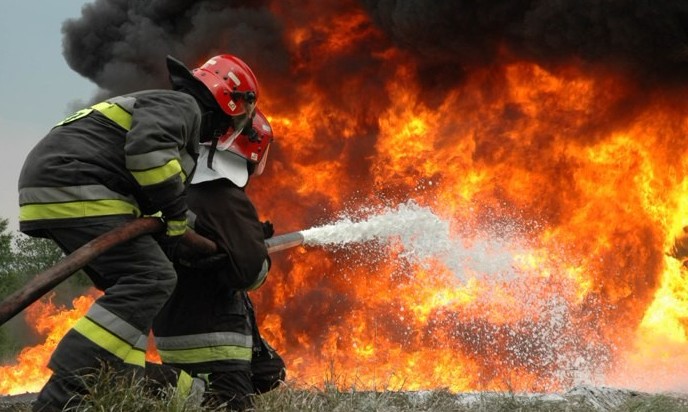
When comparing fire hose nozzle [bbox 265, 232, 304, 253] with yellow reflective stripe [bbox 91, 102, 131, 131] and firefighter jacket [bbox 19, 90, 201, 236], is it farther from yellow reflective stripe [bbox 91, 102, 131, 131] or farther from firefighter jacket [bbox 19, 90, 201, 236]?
yellow reflective stripe [bbox 91, 102, 131, 131]

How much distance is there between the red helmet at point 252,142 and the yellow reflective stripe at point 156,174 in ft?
3.00

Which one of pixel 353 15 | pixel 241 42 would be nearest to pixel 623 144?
pixel 353 15

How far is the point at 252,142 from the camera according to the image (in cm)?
466

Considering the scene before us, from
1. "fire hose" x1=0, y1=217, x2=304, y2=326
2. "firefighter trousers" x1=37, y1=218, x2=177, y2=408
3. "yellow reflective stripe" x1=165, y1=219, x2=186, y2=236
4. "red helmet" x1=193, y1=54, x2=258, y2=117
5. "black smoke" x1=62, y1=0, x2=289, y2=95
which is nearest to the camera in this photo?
"fire hose" x1=0, y1=217, x2=304, y2=326

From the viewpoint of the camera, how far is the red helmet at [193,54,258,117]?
432 cm

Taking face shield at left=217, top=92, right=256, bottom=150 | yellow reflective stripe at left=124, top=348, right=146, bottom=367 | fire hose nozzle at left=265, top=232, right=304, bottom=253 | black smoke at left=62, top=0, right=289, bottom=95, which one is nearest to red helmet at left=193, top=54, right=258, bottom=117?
face shield at left=217, top=92, right=256, bottom=150

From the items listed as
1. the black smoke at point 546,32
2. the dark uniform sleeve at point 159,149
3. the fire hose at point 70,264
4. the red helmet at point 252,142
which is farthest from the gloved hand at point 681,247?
the dark uniform sleeve at point 159,149

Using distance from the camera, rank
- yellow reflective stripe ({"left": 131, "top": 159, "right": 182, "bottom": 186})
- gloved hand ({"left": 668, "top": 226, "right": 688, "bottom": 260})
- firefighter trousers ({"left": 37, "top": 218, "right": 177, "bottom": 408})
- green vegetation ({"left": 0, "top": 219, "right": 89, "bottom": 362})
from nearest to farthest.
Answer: firefighter trousers ({"left": 37, "top": 218, "right": 177, "bottom": 408}) → yellow reflective stripe ({"left": 131, "top": 159, "right": 182, "bottom": 186}) → gloved hand ({"left": 668, "top": 226, "right": 688, "bottom": 260}) → green vegetation ({"left": 0, "top": 219, "right": 89, "bottom": 362})

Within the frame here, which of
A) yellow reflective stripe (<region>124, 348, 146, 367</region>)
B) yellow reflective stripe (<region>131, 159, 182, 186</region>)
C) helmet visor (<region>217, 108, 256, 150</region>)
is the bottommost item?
yellow reflective stripe (<region>124, 348, 146, 367</region>)

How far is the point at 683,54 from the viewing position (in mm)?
8648

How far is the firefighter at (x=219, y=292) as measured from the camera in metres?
4.18

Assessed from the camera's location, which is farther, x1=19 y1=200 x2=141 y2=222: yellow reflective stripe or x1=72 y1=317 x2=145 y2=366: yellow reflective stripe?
x1=19 y1=200 x2=141 y2=222: yellow reflective stripe

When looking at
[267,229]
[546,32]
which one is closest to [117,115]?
[267,229]

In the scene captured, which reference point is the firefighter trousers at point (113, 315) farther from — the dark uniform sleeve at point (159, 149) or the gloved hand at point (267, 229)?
the gloved hand at point (267, 229)
